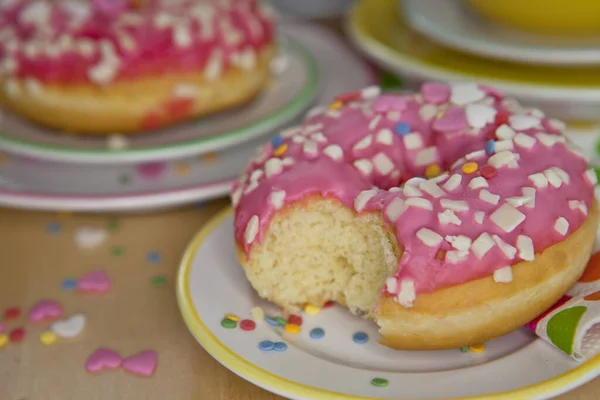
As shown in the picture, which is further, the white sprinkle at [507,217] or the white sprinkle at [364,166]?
the white sprinkle at [364,166]

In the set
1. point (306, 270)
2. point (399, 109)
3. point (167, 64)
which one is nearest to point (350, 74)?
point (167, 64)

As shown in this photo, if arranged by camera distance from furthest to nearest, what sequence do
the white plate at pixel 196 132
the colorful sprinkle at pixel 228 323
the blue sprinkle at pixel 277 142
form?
the white plate at pixel 196 132 < the blue sprinkle at pixel 277 142 < the colorful sprinkle at pixel 228 323

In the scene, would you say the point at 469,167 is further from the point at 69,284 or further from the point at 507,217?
the point at 69,284

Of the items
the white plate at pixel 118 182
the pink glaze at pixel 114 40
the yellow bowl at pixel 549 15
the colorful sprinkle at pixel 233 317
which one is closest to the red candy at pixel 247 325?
the colorful sprinkle at pixel 233 317

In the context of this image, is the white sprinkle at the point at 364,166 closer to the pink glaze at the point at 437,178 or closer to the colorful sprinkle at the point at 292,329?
the pink glaze at the point at 437,178

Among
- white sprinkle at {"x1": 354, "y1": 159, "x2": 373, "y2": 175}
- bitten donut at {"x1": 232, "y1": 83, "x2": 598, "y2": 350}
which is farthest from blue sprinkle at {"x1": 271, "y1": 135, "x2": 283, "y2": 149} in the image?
white sprinkle at {"x1": 354, "y1": 159, "x2": 373, "y2": 175}

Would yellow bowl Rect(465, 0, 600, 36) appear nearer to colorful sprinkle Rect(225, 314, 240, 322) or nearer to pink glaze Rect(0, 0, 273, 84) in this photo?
pink glaze Rect(0, 0, 273, 84)

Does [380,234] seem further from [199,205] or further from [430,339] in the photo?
[199,205]
